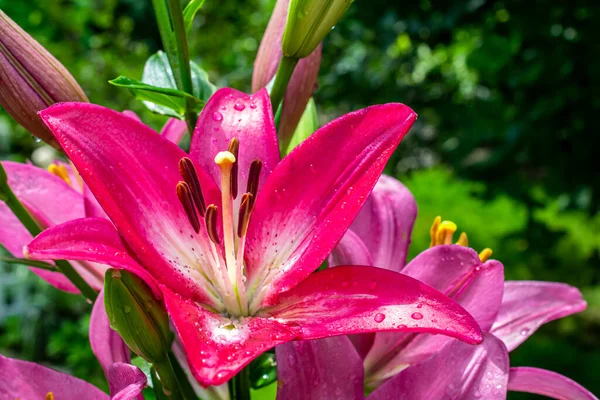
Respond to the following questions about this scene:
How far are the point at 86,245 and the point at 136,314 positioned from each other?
0.16 feet

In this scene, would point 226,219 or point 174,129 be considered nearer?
point 226,219

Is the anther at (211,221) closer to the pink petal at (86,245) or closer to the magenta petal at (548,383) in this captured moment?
the pink petal at (86,245)

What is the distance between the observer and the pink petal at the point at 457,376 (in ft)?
1.38

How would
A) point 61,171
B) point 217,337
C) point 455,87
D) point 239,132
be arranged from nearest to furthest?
1. point 217,337
2. point 239,132
3. point 61,171
4. point 455,87

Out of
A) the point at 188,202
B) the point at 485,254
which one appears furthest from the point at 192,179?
the point at 485,254

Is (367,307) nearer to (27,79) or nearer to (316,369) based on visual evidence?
(316,369)

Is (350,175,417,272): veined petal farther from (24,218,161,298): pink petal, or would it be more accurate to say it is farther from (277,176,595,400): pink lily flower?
(24,218,161,298): pink petal

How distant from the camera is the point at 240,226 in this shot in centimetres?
45

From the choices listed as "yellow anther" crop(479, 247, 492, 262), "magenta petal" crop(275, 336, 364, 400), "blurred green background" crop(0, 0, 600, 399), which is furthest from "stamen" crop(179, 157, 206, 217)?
"blurred green background" crop(0, 0, 600, 399)

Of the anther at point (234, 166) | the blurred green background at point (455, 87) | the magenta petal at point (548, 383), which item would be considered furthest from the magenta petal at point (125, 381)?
the blurred green background at point (455, 87)

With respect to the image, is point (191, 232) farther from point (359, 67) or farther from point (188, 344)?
point (359, 67)

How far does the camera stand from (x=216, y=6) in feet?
8.73

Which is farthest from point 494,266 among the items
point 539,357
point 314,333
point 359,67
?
Result: point 539,357

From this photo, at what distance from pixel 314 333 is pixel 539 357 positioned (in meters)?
2.42
